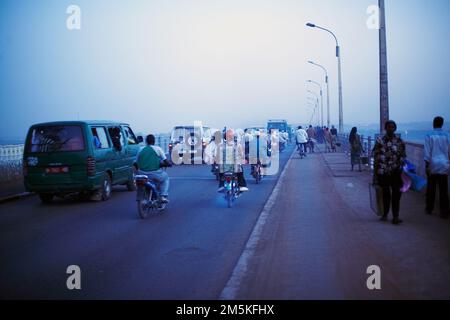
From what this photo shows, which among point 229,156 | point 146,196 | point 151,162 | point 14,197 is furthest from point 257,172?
point 14,197

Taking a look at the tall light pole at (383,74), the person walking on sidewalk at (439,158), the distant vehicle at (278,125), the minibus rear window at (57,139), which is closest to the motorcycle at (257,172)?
the tall light pole at (383,74)

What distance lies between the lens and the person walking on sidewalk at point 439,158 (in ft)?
33.6

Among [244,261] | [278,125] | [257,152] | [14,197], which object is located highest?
[278,125]

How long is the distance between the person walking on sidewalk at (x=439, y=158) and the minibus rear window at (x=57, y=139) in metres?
8.34

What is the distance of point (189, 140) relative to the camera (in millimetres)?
28203

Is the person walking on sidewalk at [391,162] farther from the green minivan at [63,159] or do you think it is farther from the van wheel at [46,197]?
the van wheel at [46,197]

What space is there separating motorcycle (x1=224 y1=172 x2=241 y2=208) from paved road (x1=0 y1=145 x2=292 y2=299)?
0.23 metres

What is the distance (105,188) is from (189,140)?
13.6 metres

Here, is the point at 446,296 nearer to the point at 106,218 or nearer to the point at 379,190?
the point at 379,190

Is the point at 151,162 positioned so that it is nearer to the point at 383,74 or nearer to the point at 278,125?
the point at 383,74

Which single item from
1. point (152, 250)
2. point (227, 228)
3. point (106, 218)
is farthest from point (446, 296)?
point (106, 218)

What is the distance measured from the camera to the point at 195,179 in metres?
20.5

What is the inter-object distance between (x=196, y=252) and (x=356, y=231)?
298 cm

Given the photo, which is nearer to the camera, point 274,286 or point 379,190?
point 274,286
